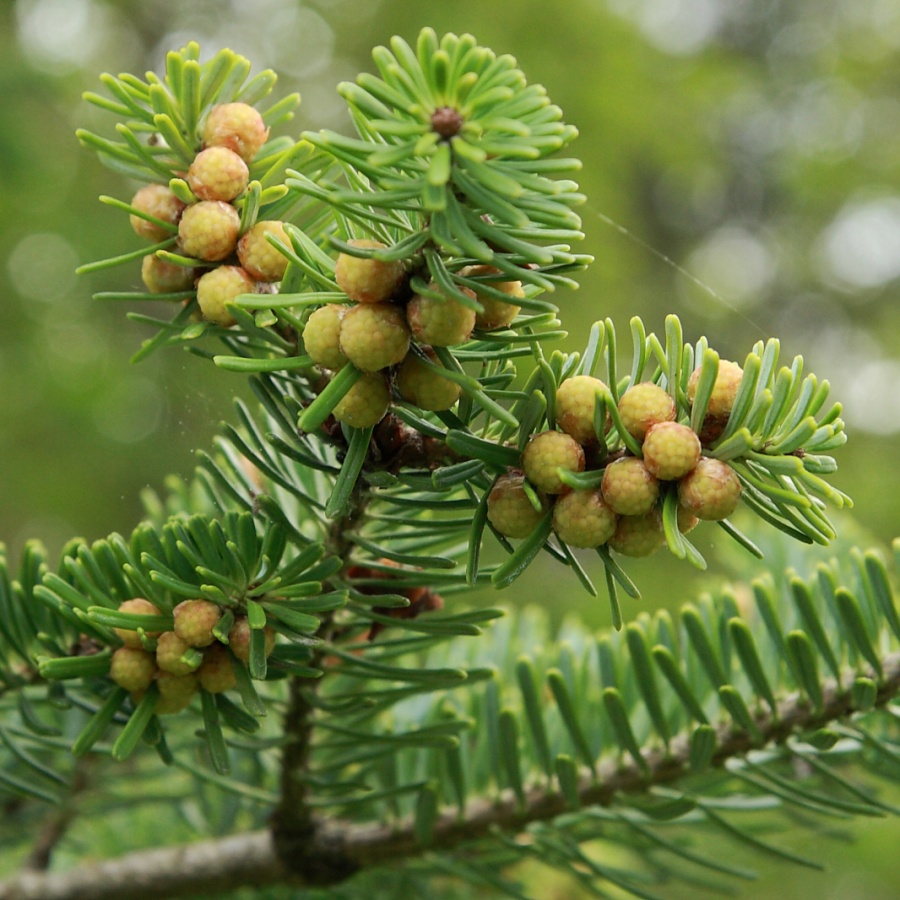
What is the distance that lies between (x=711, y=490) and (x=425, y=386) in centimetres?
11

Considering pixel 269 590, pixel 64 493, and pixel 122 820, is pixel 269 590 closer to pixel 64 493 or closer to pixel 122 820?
pixel 122 820

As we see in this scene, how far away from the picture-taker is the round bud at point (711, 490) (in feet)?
1.14

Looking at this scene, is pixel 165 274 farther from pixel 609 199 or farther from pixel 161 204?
pixel 609 199

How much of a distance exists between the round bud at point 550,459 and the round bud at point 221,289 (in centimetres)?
14

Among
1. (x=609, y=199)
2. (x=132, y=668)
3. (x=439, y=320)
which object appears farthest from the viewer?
(x=609, y=199)

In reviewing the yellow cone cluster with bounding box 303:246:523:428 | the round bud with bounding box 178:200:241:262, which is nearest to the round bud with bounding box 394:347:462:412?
the yellow cone cluster with bounding box 303:246:523:428

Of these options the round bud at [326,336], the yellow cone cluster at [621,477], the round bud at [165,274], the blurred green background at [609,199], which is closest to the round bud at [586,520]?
the yellow cone cluster at [621,477]

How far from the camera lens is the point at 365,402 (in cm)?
36

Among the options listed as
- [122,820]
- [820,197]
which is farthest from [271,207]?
[820,197]

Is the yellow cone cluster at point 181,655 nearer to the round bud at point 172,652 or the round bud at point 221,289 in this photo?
the round bud at point 172,652

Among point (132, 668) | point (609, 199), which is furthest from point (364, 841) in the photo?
point (609, 199)

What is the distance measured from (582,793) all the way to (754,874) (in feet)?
0.43

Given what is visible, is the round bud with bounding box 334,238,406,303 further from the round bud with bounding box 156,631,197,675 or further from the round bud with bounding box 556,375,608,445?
the round bud with bounding box 156,631,197,675

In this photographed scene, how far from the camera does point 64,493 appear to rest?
7.36 feet
